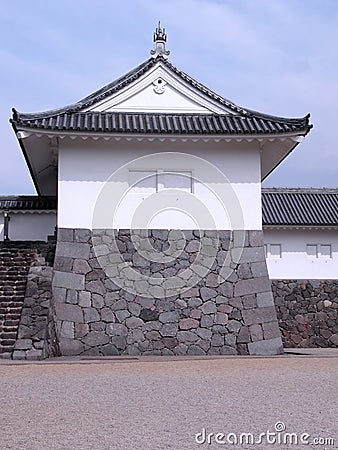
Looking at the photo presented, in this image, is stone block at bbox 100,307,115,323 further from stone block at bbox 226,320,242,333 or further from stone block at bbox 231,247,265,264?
stone block at bbox 231,247,265,264

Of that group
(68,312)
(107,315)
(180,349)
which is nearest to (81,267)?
(68,312)

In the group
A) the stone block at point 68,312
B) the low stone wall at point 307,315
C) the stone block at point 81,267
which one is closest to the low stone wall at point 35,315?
the stone block at point 81,267

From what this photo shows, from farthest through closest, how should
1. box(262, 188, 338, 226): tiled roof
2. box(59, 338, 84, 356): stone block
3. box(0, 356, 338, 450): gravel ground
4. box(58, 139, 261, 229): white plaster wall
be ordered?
box(262, 188, 338, 226): tiled roof, box(58, 139, 261, 229): white plaster wall, box(59, 338, 84, 356): stone block, box(0, 356, 338, 450): gravel ground

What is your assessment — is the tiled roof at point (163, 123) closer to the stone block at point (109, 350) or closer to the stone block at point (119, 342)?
the stone block at point (119, 342)

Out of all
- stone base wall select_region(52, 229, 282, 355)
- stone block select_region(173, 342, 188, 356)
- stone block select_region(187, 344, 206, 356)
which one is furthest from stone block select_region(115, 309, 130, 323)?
stone block select_region(187, 344, 206, 356)

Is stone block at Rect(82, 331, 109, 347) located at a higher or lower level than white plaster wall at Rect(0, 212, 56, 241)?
lower

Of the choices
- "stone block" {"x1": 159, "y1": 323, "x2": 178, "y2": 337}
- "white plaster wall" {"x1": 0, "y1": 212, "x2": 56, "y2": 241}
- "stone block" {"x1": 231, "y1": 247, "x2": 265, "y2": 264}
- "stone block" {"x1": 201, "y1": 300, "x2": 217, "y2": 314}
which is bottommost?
"stone block" {"x1": 159, "y1": 323, "x2": 178, "y2": 337}

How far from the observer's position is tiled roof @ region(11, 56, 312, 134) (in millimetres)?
12539

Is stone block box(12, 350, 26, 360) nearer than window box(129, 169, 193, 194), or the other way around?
stone block box(12, 350, 26, 360)

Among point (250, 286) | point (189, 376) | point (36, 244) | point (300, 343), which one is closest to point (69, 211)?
point (36, 244)

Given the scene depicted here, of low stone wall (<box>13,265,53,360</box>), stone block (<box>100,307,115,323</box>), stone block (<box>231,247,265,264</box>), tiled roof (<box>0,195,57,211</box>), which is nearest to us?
low stone wall (<box>13,265,53,360</box>)

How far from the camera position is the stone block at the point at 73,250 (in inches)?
496

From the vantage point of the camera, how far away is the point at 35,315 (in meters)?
11.0
